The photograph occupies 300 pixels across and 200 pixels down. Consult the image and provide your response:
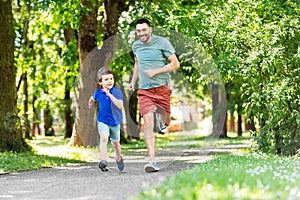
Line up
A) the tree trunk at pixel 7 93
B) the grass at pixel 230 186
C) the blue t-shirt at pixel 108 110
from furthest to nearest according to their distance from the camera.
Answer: the tree trunk at pixel 7 93 → the blue t-shirt at pixel 108 110 → the grass at pixel 230 186

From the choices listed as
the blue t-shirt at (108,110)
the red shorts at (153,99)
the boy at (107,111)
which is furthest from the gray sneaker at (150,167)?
the blue t-shirt at (108,110)

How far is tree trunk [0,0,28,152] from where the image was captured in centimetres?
1585

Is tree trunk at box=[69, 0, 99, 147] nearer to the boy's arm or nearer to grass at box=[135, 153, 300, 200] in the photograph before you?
the boy's arm

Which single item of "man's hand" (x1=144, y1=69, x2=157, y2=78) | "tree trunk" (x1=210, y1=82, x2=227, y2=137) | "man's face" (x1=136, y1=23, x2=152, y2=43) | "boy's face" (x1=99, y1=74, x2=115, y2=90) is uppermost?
"man's face" (x1=136, y1=23, x2=152, y2=43)

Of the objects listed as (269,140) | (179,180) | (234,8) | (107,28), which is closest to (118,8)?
(107,28)

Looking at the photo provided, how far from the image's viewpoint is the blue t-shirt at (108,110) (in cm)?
989

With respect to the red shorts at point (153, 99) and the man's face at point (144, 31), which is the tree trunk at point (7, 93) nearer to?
the red shorts at point (153, 99)

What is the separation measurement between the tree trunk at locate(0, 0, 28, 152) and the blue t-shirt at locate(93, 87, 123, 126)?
255 inches

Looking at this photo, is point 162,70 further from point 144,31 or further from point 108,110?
point 108,110

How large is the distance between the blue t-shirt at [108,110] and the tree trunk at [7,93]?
6.47 meters

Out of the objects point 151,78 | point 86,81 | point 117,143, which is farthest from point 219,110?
point 86,81

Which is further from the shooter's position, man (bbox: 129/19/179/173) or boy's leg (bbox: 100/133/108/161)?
boy's leg (bbox: 100/133/108/161)

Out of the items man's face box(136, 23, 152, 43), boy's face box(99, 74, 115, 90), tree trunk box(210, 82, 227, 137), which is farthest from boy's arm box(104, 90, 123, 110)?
tree trunk box(210, 82, 227, 137)

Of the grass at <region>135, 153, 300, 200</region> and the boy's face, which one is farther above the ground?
the boy's face
